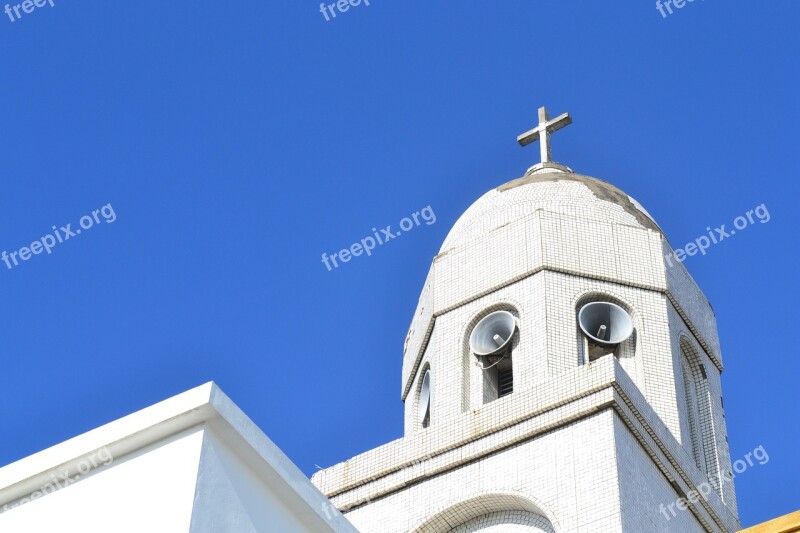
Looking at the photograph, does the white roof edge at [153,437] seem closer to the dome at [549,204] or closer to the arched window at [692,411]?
the arched window at [692,411]

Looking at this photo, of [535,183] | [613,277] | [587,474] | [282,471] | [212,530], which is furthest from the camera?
[535,183]

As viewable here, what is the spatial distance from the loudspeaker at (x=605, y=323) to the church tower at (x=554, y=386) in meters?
0.02

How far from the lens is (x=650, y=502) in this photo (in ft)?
52.3

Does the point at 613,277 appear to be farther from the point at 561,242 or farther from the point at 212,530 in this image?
the point at 212,530

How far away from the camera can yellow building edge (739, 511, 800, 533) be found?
941cm

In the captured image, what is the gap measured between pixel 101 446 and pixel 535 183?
40.7ft

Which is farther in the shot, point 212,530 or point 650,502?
point 650,502

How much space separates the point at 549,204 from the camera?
1986 cm

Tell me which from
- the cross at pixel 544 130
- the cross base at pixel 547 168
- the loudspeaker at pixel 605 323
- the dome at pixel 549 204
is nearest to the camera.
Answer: the loudspeaker at pixel 605 323

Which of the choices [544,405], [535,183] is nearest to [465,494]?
[544,405]

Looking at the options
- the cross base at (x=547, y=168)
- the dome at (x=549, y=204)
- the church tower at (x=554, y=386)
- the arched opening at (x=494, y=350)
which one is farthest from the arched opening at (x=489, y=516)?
the cross base at (x=547, y=168)

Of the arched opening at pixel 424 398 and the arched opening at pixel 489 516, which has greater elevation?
the arched opening at pixel 424 398

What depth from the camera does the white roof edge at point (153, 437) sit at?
8719 mm

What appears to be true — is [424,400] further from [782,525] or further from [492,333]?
[782,525]
